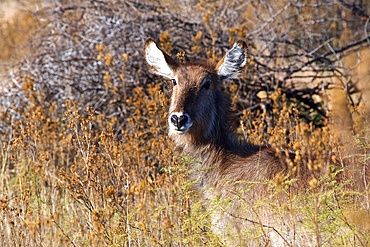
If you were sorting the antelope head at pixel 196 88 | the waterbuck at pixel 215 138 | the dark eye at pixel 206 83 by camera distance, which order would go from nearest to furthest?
1. the waterbuck at pixel 215 138
2. the antelope head at pixel 196 88
3. the dark eye at pixel 206 83

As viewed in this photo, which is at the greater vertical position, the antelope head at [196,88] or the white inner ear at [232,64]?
the white inner ear at [232,64]

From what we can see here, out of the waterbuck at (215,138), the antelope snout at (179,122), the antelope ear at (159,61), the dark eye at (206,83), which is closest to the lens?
the waterbuck at (215,138)

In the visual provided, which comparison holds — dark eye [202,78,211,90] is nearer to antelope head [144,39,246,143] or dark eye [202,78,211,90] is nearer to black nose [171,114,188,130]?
antelope head [144,39,246,143]

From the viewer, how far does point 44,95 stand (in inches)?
375

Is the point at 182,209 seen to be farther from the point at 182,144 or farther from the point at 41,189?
the point at 41,189

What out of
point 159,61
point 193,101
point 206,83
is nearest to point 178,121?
point 193,101

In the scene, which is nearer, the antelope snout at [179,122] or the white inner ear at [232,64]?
the antelope snout at [179,122]

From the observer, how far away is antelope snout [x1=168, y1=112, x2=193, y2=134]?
5879 millimetres

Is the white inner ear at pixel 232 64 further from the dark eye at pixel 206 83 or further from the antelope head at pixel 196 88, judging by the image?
the dark eye at pixel 206 83

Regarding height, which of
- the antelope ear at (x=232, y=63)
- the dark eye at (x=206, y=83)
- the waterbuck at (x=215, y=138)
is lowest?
the waterbuck at (x=215, y=138)

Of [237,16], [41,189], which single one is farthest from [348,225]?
[237,16]

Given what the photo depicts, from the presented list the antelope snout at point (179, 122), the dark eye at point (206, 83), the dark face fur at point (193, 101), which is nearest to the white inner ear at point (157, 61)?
the dark face fur at point (193, 101)

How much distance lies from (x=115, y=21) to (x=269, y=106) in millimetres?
2639

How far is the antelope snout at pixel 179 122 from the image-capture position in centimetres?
588
